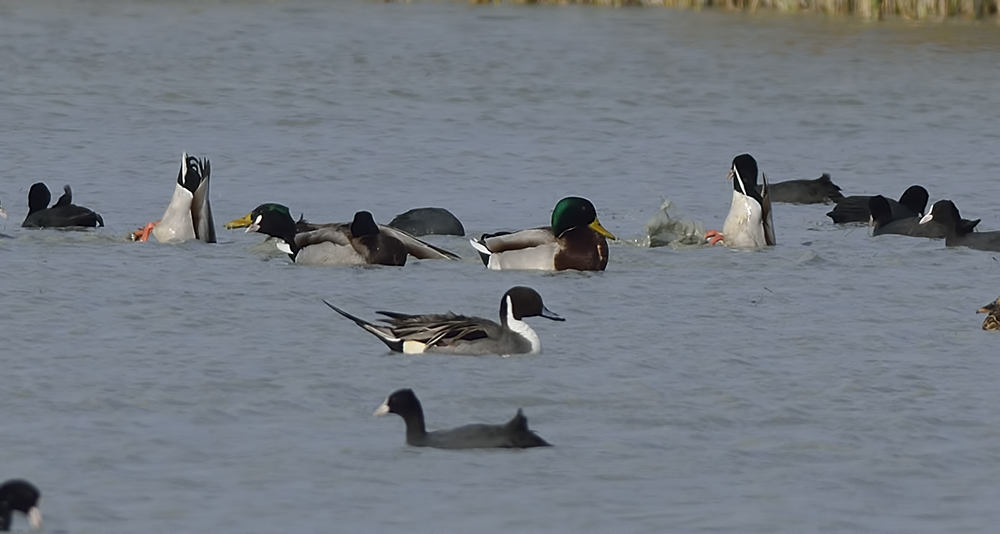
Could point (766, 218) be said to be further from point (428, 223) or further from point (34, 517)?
point (34, 517)

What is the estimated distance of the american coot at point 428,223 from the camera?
50.9 ft

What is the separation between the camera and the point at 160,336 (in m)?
10.9

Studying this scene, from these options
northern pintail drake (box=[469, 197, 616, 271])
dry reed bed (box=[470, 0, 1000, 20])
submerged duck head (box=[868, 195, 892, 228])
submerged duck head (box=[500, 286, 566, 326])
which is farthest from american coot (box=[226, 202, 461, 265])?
dry reed bed (box=[470, 0, 1000, 20])

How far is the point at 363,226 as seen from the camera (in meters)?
13.9

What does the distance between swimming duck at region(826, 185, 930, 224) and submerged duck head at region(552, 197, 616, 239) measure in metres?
3.47

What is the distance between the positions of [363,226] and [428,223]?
1731 millimetres

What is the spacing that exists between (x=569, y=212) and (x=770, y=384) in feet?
15.5

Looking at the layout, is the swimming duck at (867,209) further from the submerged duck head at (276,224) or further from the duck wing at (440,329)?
the duck wing at (440,329)

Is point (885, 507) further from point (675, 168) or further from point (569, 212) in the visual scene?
point (675, 168)

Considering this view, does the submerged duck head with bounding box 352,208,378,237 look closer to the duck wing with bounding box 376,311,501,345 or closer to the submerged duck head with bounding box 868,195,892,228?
the duck wing with bounding box 376,311,501,345

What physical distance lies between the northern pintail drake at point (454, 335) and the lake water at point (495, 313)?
0.14 metres

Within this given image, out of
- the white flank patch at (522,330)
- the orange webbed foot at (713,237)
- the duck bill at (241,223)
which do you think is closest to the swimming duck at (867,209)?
the orange webbed foot at (713,237)

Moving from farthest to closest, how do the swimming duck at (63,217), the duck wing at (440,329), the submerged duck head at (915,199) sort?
1. the submerged duck head at (915,199)
2. the swimming duck at (63,217)
3. the duck wing at (440,329)

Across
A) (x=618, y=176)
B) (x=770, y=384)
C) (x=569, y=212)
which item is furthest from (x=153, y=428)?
(x=618, y=176)
